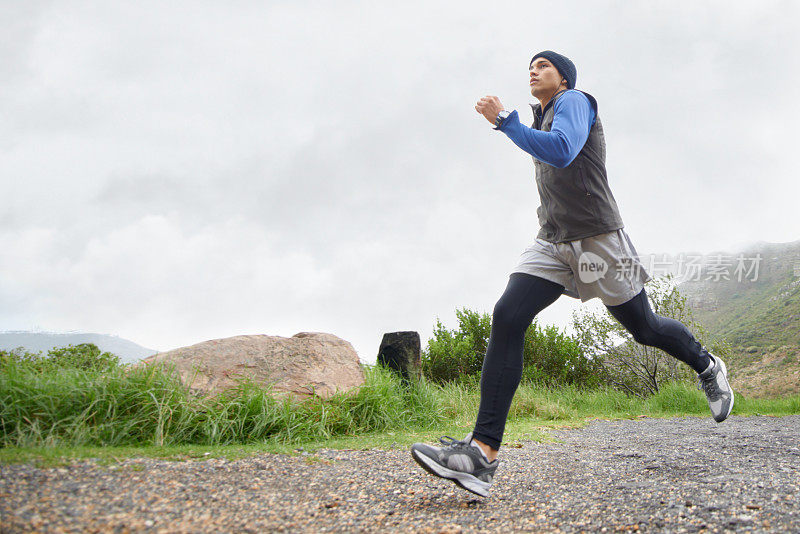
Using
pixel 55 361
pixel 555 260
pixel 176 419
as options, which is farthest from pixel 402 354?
pixel 555 260

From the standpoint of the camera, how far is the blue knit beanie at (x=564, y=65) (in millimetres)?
3047

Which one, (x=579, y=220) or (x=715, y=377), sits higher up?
(x=579, y=220)

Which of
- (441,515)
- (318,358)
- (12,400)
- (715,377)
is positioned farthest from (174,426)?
(715,377)

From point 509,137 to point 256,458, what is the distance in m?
2.30

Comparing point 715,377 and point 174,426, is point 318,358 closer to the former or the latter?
point 174,426

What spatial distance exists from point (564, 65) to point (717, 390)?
2.22 m

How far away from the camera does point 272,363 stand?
491 centimetres

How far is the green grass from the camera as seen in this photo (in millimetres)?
3117

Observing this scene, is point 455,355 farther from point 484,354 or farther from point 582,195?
point 582,195

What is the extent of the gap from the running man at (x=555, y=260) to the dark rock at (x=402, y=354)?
12.2ft

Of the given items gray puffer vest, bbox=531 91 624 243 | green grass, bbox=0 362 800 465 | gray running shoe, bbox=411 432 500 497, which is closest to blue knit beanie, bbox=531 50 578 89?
gray puffer vest, bbox=531 91 624 243

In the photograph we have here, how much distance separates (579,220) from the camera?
2.80 meters

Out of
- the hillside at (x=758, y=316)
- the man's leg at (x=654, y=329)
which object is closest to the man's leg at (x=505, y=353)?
the man's leg at (x=654, y=329)

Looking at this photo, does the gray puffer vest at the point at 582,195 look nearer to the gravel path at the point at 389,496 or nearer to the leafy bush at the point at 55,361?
the gravel path at the point at 389,496
